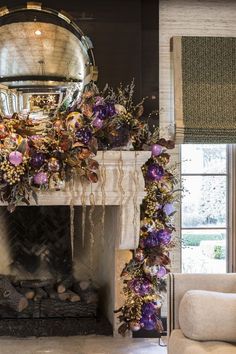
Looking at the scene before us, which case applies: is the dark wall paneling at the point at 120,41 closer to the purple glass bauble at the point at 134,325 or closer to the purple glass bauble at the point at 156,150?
the purple glass bauble at the point at 156,150

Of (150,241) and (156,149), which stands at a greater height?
(156,149)

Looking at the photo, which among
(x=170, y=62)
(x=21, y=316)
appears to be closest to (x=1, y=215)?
(x=21, y=316)

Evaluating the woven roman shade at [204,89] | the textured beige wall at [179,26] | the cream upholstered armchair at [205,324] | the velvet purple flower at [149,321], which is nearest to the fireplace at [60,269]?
the velvet purple flower at [149,321]

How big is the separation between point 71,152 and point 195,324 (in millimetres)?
1274

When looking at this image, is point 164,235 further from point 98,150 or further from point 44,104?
point 44,104

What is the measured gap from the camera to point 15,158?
3293 millimetres

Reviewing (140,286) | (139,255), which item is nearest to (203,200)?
(139,255)

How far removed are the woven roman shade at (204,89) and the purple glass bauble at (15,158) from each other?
1205 mm

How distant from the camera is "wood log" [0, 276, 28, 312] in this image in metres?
3.88

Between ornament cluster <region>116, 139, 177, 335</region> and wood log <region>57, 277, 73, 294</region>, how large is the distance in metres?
0.47

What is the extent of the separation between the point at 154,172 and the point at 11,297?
1.29m

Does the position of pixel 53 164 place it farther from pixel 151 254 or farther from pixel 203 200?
pixel 203 200

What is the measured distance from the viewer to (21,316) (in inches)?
156

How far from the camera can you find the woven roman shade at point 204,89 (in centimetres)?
403
